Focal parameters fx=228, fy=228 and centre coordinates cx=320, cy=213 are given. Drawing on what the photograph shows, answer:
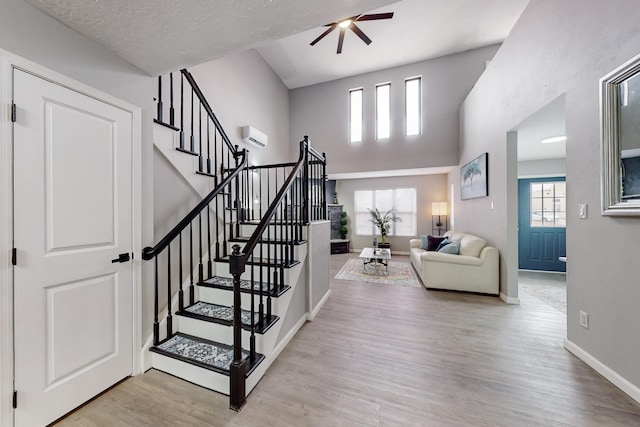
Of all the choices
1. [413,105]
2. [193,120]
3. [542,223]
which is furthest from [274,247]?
[542,223]

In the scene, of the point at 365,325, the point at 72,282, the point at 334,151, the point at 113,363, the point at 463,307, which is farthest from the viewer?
the point at 334,151

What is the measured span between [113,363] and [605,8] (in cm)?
447

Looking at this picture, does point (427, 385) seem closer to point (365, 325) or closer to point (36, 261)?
point (365, 325)

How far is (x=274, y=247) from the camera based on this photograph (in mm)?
2244

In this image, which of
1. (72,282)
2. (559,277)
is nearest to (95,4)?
(72,282)

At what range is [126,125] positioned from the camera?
1697mm

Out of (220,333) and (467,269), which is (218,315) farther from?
(467,269)

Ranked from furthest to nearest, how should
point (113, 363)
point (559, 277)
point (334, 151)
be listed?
point (334, 151), point (559, 277), point (113, 363)

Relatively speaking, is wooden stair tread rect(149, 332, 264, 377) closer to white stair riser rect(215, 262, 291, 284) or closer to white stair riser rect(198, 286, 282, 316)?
white stair riser rect(198, 286, 282, 316)

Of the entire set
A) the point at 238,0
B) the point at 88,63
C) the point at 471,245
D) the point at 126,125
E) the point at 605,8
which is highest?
the point at 605,8

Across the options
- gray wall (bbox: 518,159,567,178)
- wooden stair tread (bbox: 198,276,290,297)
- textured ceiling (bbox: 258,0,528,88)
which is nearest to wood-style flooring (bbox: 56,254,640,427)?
wooden stair tread (bbox: 198,276,290,297)

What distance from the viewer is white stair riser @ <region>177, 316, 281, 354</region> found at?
176 cm

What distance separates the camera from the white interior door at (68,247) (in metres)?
1.25

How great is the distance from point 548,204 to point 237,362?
6704 mm
